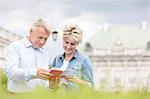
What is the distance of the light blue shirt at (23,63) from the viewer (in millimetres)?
2307

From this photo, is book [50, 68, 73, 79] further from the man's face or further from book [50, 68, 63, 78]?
the man's face

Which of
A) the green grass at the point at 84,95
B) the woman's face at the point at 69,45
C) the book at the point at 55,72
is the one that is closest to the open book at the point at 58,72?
the book at the point at 55,72

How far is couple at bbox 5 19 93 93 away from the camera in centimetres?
229

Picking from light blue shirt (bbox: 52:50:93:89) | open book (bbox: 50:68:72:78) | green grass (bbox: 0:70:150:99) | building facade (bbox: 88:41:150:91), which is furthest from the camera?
light blue shirt (bbox: 52:50:93:89)

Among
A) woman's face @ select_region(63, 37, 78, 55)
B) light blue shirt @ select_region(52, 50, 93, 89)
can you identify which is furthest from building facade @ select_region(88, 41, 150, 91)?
woman's face @ select_region(63, 37, 78, 55)

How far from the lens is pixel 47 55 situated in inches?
95.7

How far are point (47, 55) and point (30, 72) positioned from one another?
16 cm

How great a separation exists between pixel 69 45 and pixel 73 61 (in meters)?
0.10

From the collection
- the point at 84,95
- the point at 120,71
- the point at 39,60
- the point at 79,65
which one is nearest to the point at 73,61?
the point at 79,65

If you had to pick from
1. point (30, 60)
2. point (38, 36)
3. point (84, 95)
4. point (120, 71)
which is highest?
point (38, 36)

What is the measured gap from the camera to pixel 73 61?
240 cm

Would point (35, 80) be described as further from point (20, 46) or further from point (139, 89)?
point (139, 89)

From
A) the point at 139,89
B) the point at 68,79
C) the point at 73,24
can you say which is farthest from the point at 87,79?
the point at 139,89

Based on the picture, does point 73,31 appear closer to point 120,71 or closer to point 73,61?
point 73,61
